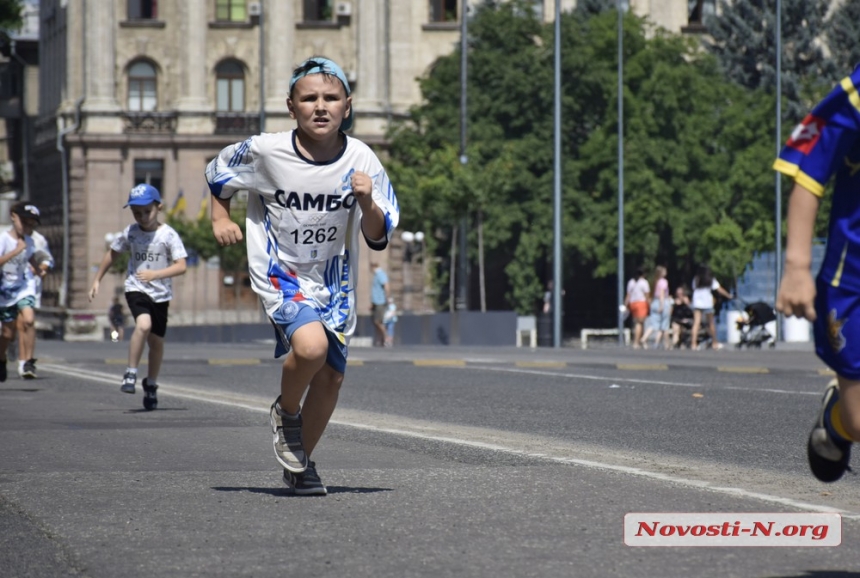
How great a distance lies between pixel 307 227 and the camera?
8.34 metres

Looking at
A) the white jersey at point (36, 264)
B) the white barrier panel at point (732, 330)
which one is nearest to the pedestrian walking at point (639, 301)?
the white barrier panel at point (732, 330)

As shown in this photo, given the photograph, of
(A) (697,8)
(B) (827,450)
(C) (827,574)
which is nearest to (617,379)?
(B) (827,450)

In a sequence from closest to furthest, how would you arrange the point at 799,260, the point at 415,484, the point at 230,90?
the point at 799,260 < the point at 415,484 < the point at 230,90

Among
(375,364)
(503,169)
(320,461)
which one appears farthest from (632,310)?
(320,461)

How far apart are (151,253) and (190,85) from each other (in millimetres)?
54343

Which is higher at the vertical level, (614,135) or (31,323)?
(614,135)

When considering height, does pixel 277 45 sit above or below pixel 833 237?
above

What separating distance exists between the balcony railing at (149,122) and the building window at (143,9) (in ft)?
12.0

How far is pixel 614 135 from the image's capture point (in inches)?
2323

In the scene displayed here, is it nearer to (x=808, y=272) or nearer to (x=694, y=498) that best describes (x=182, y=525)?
(x=694, y=498)

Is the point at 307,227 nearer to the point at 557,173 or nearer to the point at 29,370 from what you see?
the point at 29,370

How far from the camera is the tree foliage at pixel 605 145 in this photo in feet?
191

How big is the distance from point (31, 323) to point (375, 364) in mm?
6232

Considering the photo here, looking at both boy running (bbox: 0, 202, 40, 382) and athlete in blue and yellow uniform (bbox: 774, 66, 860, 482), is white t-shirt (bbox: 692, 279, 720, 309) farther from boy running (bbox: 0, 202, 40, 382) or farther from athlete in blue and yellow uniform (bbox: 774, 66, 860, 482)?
athlete in blue and yellow uniform (bbox: 774, 66, 860, 482)
